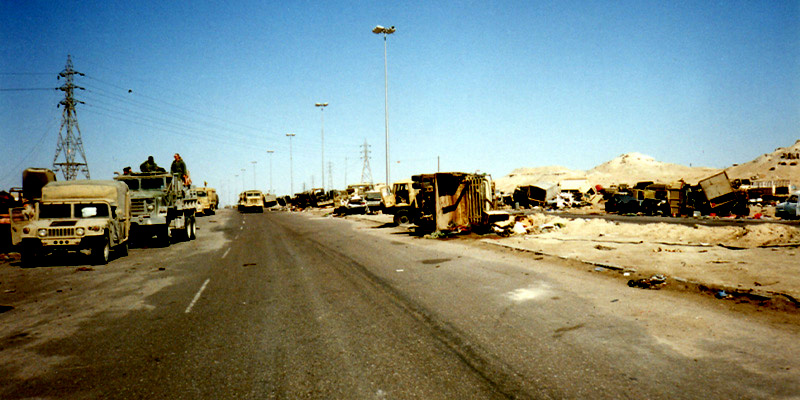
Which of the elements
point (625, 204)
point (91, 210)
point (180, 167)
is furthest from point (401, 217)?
point (625, 204)

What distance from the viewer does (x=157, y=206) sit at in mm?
16781

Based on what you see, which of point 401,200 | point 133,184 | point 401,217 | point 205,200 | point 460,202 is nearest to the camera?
point 133,184

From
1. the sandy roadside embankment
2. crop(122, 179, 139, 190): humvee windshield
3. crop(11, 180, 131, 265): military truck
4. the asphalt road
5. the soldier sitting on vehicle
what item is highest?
the soldier sitting on vehicle

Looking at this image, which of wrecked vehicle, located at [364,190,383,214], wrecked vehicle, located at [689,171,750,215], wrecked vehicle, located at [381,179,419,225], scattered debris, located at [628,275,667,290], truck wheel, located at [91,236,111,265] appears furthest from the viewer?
wrecked vehicle, located at [364,190,383,214]

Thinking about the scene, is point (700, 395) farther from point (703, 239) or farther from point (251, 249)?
point (251, 249)

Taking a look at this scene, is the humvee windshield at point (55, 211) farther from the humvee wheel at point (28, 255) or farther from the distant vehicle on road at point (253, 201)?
the distant vehicle on road at point (253, 201)

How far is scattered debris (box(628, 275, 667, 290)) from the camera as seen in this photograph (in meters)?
8.34

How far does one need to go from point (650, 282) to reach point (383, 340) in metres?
5.87

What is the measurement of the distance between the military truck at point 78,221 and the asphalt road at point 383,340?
227 cm

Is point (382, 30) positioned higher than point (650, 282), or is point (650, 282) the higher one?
point (382, 30)

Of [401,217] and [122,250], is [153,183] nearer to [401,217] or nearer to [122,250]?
[122,250]

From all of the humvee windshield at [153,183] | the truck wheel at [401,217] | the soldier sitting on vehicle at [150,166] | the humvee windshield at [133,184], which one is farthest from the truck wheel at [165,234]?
the truck wheel at [401,217]

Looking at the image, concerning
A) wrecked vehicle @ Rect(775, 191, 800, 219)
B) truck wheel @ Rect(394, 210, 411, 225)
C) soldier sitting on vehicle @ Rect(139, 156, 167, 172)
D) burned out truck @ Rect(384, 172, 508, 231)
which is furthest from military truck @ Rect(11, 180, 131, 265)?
wrecked vehicle @ Rect(775, 191, 800, 219)

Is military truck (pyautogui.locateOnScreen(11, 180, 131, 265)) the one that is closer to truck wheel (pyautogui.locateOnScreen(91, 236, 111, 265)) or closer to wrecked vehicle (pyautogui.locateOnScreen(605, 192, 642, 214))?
truck wheel (pyautogui.locateOnScreen(91, 236, 111, 265))
